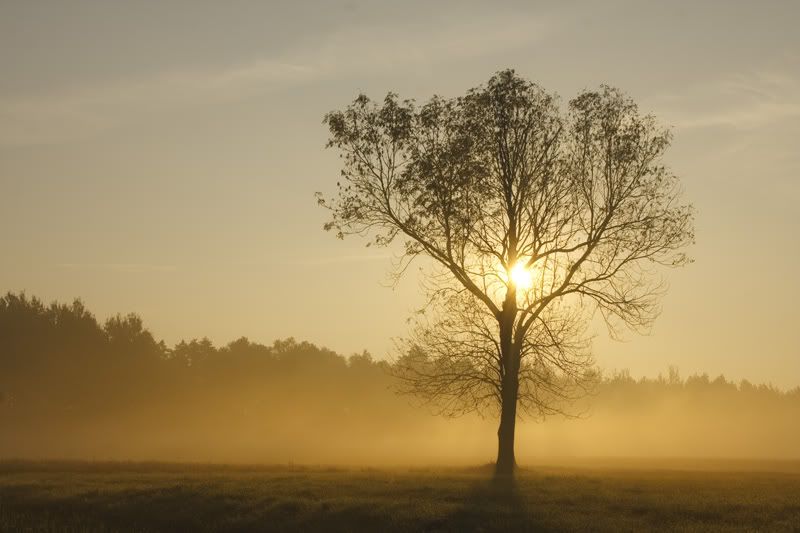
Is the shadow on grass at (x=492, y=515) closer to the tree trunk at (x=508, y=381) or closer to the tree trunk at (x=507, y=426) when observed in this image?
the tree trunk at (x=507, y=426)

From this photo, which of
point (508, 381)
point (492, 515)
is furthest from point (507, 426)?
point (492, 515)

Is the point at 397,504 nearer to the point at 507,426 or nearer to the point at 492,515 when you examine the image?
the point at 492,515

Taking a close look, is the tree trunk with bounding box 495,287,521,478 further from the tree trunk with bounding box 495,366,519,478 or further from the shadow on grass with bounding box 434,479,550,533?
the shadow on grass with bounding box 434,479,550,533

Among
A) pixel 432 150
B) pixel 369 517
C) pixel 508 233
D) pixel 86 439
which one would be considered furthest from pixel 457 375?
pixel 86 439

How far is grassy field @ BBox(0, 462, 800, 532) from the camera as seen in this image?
26.6 meters

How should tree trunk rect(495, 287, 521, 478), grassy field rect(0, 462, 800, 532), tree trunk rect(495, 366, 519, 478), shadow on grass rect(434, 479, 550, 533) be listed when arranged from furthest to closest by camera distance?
tree trunk rect(495, 287, 521, 478) < tree trunk rect(495, 366, 519, 478) < grassy field rect(0, 462, 800, 532) < shadow on grass rect(434, 479, 550, 533)

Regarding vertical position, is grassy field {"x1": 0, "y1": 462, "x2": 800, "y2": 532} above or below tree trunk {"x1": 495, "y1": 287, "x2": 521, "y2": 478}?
below

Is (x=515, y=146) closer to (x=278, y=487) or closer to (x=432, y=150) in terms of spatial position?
(x=432, y=150)

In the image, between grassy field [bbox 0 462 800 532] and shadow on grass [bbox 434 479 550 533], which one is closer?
shadow on grass [bbox 434 479 550 533]

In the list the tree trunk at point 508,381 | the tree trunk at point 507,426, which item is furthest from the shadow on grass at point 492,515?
the tree trunk at point 508,381

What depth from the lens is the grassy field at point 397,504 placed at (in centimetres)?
2662

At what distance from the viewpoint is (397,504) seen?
29422 millimetres

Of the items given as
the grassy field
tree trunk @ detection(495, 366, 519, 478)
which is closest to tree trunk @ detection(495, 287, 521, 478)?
tree trunk @ detection(495, 366, 519, 478)

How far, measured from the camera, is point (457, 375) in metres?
44.6
